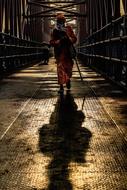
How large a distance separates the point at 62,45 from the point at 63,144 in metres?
4.66

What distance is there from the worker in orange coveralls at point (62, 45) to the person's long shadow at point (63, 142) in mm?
2437

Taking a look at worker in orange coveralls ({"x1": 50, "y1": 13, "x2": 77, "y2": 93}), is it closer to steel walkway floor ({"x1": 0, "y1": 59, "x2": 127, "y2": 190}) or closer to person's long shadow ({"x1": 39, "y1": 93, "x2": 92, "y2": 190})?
steel walkway floor ({"x1": 0, "y1": 59, "x2": 127, "y2": 190})

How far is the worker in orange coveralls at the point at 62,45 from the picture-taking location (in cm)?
828

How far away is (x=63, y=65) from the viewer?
8602mm

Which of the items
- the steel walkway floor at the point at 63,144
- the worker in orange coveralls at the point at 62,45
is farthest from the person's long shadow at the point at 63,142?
the worker in orange coveralls at the point at 62,45

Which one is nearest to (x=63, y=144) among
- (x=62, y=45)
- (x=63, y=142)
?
(x=63, y=142)

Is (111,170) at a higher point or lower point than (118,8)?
lower

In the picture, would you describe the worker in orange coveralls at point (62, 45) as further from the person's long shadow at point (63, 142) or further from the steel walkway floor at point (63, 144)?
the person's long shadow at point (63, 142)

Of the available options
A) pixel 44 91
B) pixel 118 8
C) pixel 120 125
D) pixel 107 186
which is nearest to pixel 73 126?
pixel 120 125

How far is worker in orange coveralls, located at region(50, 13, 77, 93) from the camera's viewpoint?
8.28 meters

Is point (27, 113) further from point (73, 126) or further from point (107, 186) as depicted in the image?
point (107, 186)

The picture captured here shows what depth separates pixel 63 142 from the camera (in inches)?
161

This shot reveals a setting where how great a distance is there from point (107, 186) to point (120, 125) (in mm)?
2102

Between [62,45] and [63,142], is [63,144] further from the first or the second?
[62,45]
